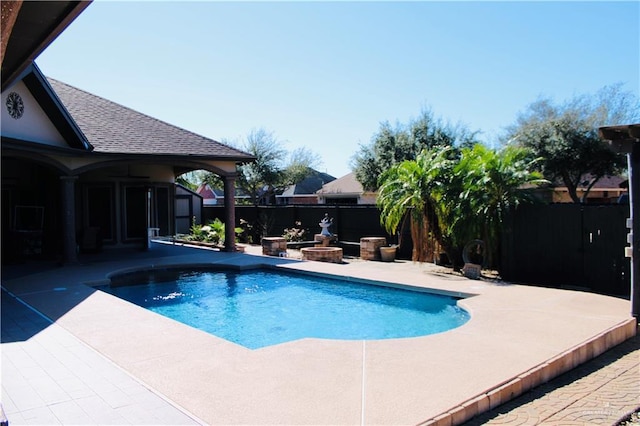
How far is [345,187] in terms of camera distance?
38.6 metres

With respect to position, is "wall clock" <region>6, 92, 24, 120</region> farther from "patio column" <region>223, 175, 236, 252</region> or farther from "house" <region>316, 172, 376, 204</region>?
"house" <region>316, 172, 376, 204</region>

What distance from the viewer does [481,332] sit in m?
6.33

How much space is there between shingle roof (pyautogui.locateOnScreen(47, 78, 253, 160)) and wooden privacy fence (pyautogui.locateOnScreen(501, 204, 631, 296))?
968cm

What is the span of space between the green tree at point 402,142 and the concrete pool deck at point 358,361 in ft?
76.0

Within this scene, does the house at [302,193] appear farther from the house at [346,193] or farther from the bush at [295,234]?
the bush at [295,234]

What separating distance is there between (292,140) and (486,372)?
130 ft

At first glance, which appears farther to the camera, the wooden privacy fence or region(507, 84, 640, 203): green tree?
region(507, 84, 640, 203): green tree

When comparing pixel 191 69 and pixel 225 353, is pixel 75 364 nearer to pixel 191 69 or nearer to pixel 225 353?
pixel 225 353

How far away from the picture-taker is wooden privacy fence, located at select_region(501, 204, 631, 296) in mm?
8953

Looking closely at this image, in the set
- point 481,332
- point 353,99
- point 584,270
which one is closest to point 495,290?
point 584,270

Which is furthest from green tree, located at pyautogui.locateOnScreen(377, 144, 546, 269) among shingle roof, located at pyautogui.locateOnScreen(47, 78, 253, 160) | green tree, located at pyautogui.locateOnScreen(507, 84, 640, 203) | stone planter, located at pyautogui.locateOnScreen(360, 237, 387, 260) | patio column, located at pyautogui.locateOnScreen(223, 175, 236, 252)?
green tree, located at pyautogui.locateOnScreen(507, 84, 640, 203)

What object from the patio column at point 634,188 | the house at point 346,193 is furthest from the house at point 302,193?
the patio column at point 634,188

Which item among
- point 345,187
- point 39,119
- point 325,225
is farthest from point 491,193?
point 345,187

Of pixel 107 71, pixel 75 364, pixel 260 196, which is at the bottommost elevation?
pixel 75 364
